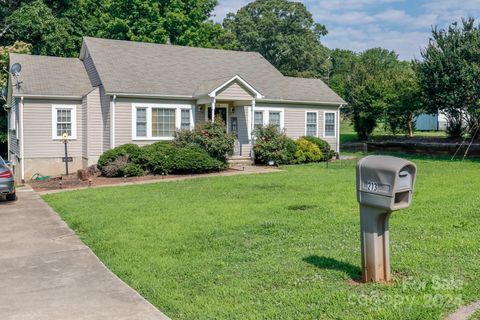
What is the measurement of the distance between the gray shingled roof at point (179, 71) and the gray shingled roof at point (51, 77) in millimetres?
1230

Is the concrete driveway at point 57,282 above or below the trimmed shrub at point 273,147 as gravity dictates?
below

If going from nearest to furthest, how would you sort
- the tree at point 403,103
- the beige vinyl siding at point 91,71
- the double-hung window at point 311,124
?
the beige vinyl siding at point 91,71
the double-hung window at point 311,124
the tree at point 403,103

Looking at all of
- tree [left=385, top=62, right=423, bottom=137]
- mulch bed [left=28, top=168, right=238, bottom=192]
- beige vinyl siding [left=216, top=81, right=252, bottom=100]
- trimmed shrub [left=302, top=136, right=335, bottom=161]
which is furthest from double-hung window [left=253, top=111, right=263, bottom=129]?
tree [left=385, top=62, right=423, bottom=137]

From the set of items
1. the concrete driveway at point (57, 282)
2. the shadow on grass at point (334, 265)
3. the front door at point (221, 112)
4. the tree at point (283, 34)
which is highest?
the tree at point (283, 34)

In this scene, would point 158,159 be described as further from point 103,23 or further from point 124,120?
point 103,23

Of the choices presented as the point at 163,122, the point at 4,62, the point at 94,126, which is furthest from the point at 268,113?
the point at 4,62

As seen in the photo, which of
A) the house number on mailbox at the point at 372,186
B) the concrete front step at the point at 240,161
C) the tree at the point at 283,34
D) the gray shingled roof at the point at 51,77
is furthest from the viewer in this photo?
the tree at the point at 283,34

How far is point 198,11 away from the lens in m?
35.8

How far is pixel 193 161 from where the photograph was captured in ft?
60.1

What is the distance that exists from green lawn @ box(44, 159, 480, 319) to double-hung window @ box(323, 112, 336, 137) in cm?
1189

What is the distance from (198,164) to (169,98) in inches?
163

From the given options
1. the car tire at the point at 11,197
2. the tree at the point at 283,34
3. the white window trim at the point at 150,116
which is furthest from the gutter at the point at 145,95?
the tree at the point at 283,34

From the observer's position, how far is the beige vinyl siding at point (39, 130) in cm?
A: 1973

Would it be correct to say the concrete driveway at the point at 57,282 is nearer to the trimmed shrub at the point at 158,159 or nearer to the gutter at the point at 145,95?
the trimmed shrub at the point at 158,159
